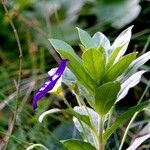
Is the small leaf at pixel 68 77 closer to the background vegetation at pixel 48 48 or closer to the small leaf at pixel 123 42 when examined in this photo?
the small leaf at pixel 123 42

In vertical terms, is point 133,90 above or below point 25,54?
below

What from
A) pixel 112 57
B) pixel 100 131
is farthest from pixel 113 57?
pixel 100 131

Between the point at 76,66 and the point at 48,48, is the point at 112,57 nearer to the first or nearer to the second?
the point at 76,66

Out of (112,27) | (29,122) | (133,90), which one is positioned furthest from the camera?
(112,27)

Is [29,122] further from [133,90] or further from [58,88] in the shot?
[58,88]

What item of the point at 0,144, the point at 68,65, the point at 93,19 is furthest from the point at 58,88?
the point at 93,19

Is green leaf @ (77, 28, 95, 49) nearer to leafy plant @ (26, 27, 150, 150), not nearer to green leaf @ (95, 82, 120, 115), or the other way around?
leafy plant @ (26, 27, 150, 150)

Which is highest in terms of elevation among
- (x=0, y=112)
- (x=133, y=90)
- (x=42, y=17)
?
(x=42, y=17)
